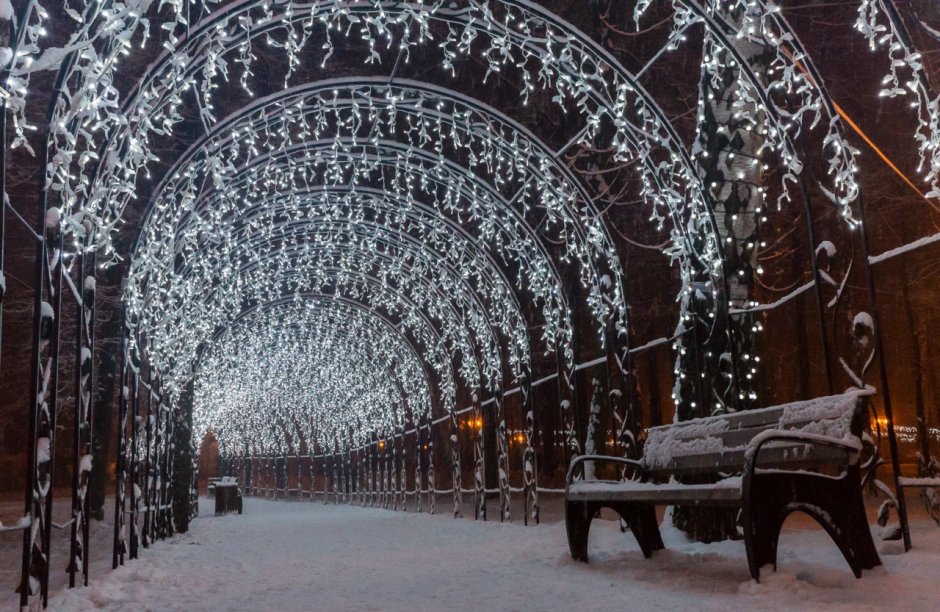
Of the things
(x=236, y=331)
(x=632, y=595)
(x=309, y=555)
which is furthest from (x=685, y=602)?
(x=236, y=331)

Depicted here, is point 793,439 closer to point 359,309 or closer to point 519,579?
point 519,579

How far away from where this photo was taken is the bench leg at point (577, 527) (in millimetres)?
6230

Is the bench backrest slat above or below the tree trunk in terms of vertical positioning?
below

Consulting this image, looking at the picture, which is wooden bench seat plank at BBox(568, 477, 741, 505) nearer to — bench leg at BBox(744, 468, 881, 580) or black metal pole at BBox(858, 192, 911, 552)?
bench leg at BBox(744, 468, 881, 580)

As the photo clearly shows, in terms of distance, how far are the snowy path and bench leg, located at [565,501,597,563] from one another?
0.11m

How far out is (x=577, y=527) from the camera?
6270mm

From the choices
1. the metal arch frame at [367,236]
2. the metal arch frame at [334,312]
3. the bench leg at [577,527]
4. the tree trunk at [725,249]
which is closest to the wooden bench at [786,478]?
the bench leg at [577,527]

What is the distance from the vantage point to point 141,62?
40.0ft

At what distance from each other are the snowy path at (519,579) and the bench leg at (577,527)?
108mm

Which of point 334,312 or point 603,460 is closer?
point 603,460

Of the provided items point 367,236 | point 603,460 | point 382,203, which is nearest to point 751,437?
point 603,460

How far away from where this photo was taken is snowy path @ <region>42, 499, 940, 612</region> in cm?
425

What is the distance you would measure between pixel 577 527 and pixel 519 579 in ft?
2.42

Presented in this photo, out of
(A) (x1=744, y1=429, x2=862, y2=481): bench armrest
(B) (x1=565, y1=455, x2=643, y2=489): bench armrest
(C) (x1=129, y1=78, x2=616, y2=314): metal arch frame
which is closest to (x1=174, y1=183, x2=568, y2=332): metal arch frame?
(C) (x1=129, y1=78, x2=616, y2=314): metal arch frame
